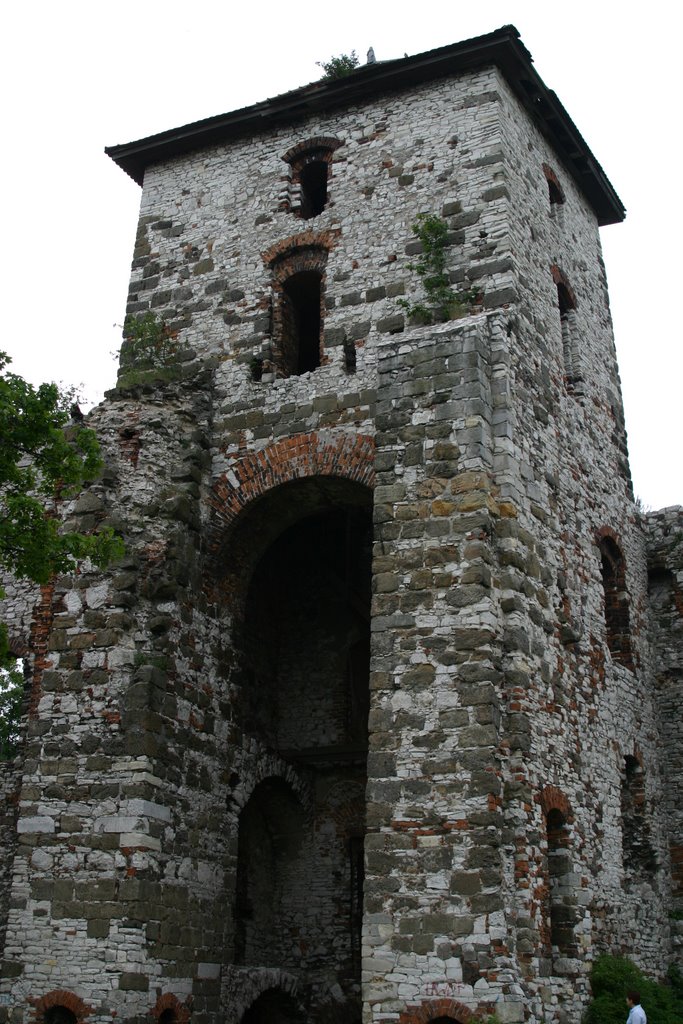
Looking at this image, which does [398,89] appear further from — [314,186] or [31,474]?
[31,474]

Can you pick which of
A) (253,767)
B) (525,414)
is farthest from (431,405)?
(253,767)

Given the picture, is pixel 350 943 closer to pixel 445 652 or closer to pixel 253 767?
pixel 253 767

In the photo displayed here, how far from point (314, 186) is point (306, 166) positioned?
0.28 meters

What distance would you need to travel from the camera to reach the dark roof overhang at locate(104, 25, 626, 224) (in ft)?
44.5

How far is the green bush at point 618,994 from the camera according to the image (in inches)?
404

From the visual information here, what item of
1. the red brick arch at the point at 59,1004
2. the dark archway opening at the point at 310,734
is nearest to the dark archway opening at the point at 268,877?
the dark archway opening at the point at 310,734

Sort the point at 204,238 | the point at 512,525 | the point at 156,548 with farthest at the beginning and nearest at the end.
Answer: the point at 204,238
the point at 156,548
the point at 512,525

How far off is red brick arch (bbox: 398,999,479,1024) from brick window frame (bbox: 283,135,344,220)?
377 inches

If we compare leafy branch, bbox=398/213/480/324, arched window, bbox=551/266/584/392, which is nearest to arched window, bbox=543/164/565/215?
arched window, bbox=551/266/584/392

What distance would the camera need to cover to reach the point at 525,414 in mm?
11805

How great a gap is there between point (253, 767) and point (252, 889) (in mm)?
1646

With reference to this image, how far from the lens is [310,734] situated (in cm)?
1403

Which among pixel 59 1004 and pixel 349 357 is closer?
pixel 59 1004

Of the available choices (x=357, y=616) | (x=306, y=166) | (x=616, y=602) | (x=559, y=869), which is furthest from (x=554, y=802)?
(x=306, y=166)
